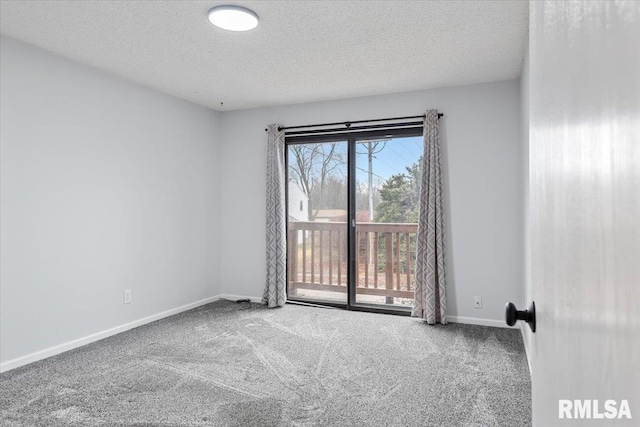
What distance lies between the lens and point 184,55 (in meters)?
3.17

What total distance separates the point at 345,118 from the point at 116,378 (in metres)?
3.30

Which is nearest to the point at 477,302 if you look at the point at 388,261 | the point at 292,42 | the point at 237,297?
the point at 388,261

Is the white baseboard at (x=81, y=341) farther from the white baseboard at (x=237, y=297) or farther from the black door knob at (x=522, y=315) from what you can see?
the black door knob at (x=522, y=315)

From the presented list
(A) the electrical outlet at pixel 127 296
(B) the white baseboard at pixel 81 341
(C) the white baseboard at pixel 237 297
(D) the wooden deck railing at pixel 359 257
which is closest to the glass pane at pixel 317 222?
(D) the wooden deck railing at pixel 359 257

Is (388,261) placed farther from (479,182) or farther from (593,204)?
(593,204)

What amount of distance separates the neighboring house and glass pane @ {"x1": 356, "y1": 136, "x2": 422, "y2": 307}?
0.67 m

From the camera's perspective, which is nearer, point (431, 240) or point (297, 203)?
point (431, 240)

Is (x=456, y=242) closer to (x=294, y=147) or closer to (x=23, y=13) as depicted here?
(x=294, y=147)

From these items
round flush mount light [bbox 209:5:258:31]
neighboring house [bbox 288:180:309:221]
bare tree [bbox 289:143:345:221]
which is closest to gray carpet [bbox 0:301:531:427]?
neighboring house [bbox 288:180:309:221]

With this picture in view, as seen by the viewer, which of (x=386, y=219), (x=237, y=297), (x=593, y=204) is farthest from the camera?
(x=237, y=297)

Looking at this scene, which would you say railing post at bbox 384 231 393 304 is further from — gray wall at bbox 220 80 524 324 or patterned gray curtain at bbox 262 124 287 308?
patterned gray curtain at bbox 262 124 287 308

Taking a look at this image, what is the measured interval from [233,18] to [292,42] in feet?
1.81

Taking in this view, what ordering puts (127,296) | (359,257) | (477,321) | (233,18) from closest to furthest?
(233,18) → (127,296) → (477,321) → (359,257)

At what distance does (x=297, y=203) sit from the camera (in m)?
4.81
